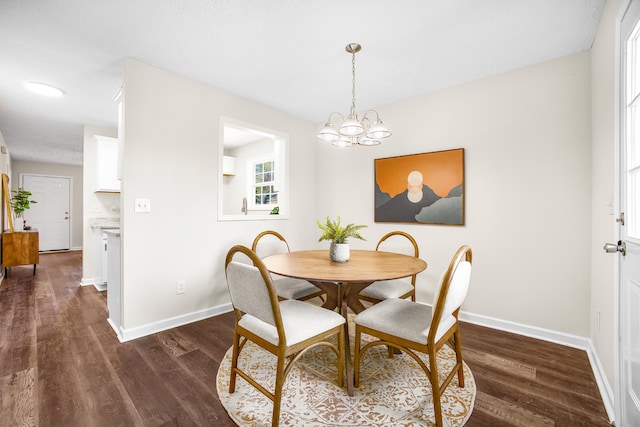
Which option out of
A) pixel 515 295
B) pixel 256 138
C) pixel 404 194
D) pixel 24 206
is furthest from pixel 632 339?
pixel 24 206

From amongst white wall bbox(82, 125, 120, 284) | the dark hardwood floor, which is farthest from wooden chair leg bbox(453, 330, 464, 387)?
white wall bbox(82, 125, 120, 284)

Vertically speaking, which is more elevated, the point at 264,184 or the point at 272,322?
the point at 264,184

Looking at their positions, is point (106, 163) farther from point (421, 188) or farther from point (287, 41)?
point (421, 188)

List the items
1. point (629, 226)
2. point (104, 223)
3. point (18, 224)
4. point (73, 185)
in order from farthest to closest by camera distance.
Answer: point (73, 185) → point (18, 224) → point (104, 223) → point (629, 226)

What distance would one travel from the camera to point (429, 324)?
151 centimetres

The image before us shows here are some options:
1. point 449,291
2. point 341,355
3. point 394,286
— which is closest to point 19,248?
point 341,355

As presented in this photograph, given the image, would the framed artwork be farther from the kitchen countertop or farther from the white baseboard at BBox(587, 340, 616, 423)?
the kitchen countertop

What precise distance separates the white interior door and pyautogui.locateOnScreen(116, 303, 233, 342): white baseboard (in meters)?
3.01

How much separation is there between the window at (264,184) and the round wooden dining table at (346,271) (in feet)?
8.97

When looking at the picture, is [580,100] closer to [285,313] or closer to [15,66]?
[285,313]

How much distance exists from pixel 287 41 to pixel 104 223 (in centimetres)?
384

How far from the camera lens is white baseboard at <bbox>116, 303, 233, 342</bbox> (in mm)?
2375

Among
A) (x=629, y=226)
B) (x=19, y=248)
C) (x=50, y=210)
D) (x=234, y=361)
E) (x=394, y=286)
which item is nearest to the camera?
(x=629, y=226)

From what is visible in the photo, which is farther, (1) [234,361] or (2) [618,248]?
(1) [234,361]
